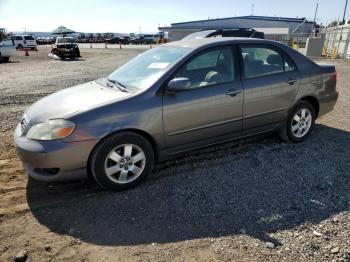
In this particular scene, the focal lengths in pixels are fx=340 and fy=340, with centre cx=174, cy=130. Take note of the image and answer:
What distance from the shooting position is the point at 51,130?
11.8ft

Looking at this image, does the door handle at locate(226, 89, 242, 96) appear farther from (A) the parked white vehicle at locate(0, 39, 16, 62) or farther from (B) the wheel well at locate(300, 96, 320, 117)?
(A) the parked white vehicle at locate(0, 39, 16, 62)

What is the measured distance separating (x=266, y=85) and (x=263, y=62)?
1.19 feet

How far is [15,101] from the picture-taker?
8.84 metres

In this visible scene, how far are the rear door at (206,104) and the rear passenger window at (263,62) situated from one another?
0.21 meters

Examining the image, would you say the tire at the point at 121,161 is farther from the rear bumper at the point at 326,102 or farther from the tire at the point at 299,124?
the rear bumper at the point at 326,102

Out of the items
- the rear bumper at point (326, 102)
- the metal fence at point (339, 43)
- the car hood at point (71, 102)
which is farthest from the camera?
the metal fence at point (339, 43)

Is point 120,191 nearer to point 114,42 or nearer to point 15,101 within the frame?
point 15,101

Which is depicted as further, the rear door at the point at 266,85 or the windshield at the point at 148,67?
the rear door at the point at 266,85

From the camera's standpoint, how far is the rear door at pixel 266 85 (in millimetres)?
4668

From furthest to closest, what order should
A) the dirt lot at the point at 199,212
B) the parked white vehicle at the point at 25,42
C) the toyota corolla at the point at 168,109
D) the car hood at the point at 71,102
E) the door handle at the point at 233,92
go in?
the parked white vehicle at the point at 25,42 < the door handle at the point at 233,92 < the car hood at the point at 71,102 < the toyota corolla at the point at 168,109 < the dirt lot at the point at 199,212

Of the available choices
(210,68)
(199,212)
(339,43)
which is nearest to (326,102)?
(210,68)

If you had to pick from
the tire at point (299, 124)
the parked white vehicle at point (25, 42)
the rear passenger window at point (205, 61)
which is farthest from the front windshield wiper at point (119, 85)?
the parked white vehicle at point (25, 42)

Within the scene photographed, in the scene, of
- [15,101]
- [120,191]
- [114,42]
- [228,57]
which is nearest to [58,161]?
[120,191]

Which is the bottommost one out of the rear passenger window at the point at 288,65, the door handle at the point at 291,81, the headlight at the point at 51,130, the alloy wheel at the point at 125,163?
the alloy wheel at the point at 125,163
